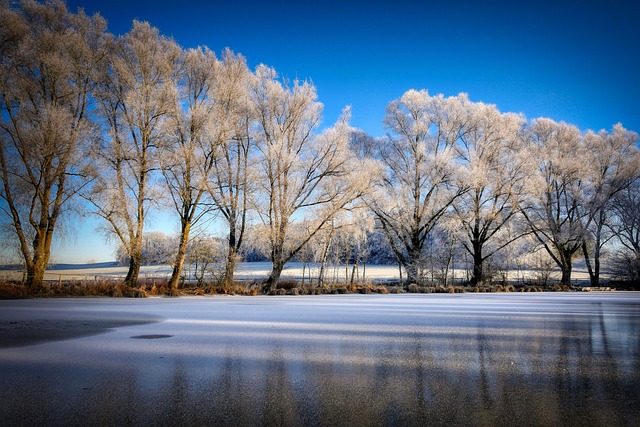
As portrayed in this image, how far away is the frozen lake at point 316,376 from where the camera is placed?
97.9 inches

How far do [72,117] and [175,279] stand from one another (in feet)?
28.7

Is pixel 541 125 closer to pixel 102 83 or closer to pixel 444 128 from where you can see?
pixel 444 128

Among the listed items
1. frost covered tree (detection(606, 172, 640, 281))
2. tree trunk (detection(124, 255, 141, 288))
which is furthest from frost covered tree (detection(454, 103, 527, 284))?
tree trunk (detection(124, 255, 141, 288))

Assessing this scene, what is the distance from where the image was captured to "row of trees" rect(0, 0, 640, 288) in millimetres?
16734

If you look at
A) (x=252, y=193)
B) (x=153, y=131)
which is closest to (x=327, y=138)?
Result: (x=252, y=193)

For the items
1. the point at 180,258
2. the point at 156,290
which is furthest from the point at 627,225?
the point at 156,290

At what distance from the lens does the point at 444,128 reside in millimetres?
27375

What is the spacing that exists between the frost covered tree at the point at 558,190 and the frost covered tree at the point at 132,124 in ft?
80.2

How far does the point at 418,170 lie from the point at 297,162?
982 cm

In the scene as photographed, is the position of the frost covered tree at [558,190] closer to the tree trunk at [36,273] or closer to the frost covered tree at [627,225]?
the frost covered tree at [627,225]

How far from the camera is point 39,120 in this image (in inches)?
638

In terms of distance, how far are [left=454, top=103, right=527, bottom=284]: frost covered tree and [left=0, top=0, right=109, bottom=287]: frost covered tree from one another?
23.0m

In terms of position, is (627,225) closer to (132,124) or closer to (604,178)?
(604,178)

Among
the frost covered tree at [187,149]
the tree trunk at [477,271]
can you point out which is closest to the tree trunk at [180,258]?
the frost covered tree at [187,149]
